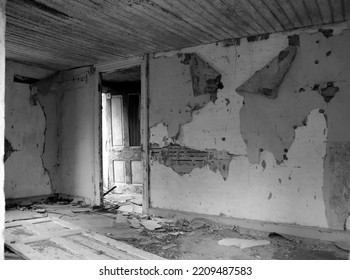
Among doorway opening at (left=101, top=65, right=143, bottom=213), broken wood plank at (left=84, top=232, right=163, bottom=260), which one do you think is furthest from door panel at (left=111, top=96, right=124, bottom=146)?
broken wood plank at (left=84, top=232, right=163, bottom=260)

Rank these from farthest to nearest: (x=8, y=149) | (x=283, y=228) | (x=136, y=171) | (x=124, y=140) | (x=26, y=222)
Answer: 1. (x=124, y=140)
2. (x=136, y=171)
3. (x=8, y=149)
4. (x=26, y=222)
5. (x=283, y=228)

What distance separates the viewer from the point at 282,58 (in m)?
3.85

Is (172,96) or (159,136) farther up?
(172,96)

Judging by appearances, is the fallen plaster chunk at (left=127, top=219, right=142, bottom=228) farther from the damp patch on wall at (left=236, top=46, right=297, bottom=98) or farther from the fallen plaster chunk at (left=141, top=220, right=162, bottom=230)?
the damp patch on wall at (left=236, top=46, right=297, bottom=98)

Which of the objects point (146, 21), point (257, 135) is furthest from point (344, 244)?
point (146, 21)

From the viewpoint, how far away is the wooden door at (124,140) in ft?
24.5

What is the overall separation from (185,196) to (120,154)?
3.45 m

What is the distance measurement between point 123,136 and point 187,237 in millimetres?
4292

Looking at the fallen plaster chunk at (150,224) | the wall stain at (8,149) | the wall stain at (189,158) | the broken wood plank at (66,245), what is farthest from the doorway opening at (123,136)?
the broken wood plank at (66,245)

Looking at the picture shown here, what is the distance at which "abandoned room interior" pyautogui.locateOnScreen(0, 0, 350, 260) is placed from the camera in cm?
334

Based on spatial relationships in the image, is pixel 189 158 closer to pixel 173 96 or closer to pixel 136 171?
pixel 173 96

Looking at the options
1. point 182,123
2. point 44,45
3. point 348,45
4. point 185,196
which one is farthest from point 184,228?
point 44,45

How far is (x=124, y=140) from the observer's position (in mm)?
7629

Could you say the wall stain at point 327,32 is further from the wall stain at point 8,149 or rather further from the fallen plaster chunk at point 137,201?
the wall stain at point 8,149
